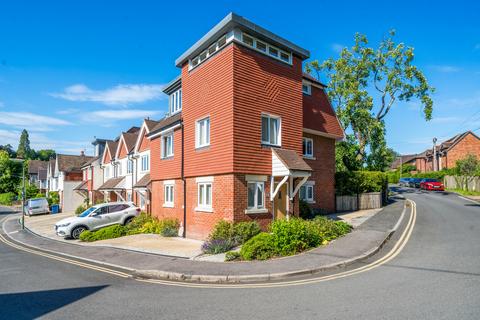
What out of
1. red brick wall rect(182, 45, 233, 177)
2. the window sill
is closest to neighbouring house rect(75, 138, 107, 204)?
red brick wall rect(182, 45, 233, 177)

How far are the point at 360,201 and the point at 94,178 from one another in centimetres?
3272

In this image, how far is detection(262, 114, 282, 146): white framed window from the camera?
1538 cm

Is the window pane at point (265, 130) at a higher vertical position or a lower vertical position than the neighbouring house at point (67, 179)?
higher

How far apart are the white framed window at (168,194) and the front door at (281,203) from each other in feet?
22.6

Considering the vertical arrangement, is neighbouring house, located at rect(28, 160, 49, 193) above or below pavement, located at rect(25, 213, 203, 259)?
above

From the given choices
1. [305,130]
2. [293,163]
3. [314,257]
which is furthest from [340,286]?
[305,130]

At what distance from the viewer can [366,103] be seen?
31281 millimetres

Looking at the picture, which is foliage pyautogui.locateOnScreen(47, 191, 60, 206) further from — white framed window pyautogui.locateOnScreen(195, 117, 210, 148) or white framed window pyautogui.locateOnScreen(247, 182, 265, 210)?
white framed window pyautogui.locateOnScreen(247, 182, 265, 210)

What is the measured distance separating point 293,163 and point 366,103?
19.9 meters

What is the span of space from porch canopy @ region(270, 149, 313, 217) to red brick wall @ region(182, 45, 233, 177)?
237cm

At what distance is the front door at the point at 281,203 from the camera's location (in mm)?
15375

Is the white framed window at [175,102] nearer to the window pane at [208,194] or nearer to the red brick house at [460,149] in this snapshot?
the window pane at [208,194]

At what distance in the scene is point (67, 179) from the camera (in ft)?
162

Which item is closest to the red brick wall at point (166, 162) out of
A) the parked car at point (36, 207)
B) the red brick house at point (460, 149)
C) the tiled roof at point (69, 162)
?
the parked car at point (36, 207)
